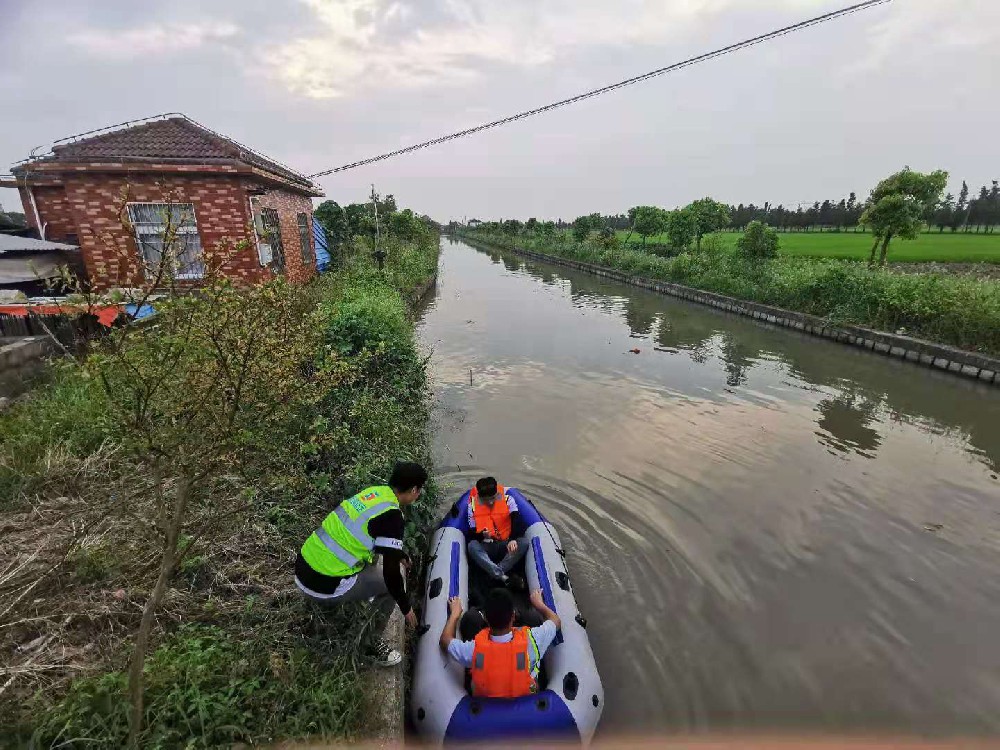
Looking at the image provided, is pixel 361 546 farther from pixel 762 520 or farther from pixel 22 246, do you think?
pixel 22 246

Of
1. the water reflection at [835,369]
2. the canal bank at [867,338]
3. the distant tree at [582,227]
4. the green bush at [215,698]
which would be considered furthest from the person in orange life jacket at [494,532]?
the distant tree at [582,227]

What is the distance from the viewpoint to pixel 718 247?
2172 cm

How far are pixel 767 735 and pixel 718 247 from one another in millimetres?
21971

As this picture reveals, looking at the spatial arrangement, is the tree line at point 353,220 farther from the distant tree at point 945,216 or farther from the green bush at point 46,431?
the distant tree at point 945,216

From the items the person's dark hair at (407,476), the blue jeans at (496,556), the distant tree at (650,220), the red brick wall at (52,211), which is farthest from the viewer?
the distant tree at (650,220)

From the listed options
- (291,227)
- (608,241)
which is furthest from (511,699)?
(608,241)

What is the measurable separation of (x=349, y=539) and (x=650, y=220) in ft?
112

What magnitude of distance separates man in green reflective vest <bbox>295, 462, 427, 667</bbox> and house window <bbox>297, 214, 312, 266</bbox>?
13524 mm

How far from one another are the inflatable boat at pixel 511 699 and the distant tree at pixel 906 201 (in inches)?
705

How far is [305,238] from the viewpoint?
15.6 meters

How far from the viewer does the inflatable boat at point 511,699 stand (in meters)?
2.78

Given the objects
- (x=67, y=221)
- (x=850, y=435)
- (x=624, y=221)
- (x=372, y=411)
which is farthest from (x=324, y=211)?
(x=624, y=221)

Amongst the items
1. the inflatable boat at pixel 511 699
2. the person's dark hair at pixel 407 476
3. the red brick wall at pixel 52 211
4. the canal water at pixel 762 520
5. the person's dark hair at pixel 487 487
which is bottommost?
the canal water at pixel 762 520

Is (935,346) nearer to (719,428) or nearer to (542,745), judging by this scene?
(719,428)
